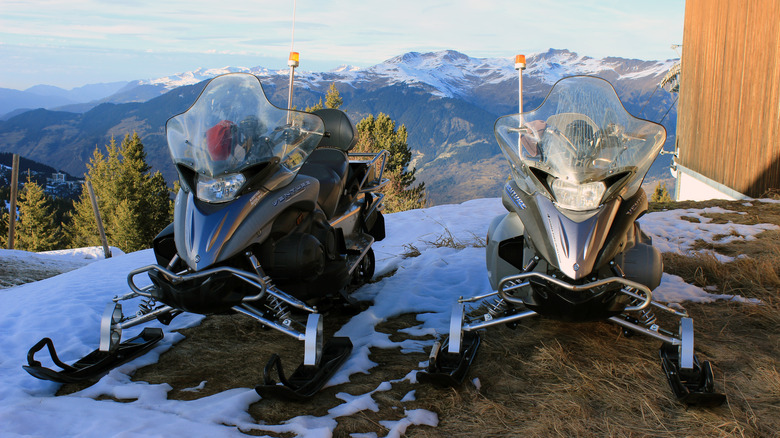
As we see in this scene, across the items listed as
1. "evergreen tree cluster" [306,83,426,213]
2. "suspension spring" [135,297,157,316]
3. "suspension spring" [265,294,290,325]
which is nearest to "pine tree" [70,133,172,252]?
"evergreen tree cluster" [306,83,426,213]

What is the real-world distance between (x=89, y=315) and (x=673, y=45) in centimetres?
2504

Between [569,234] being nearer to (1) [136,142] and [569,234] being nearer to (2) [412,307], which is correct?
(2) [412,307]

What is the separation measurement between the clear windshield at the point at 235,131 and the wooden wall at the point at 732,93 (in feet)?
31.2

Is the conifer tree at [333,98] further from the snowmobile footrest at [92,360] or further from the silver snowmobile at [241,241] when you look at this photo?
the snowmobile footrest at [92,360]

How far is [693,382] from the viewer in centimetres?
251

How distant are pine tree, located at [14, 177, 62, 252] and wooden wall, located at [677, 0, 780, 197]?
1601 inches

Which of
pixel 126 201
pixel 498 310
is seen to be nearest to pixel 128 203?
pixel 126 201

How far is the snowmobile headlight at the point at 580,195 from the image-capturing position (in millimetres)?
2650

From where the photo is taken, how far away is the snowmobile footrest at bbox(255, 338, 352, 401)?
102 inches

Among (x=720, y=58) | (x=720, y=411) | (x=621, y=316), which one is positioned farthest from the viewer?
(x=720, y=58)

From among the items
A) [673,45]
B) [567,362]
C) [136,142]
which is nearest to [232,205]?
[567,362]

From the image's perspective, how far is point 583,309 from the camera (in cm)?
255

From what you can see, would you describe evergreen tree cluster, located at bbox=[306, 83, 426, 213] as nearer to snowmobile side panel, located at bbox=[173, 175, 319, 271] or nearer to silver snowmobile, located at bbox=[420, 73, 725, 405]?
silver snowmobile, located at bbox=[420, 73, 725, 405]

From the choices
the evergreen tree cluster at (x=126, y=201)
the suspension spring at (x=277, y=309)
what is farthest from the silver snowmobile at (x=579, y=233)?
the evergreen tree cluster at (x=126, y=201)
